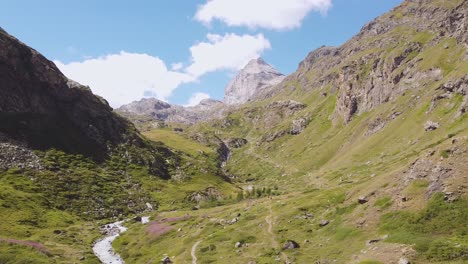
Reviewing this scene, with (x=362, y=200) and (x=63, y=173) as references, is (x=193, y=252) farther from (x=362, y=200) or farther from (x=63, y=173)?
(x=63, y=173)

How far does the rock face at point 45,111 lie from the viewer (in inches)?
6304

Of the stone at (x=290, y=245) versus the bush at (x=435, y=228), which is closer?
the bush at (x=435, y=228)

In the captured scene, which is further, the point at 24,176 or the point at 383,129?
the point at 383,129

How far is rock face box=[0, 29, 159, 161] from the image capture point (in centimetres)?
16012

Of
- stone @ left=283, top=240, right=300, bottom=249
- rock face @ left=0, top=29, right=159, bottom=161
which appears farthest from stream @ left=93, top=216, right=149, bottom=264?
rock face @ left=0, top=29, right=159, bottom=161

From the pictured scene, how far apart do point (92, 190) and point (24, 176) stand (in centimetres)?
2160

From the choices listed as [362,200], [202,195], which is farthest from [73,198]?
[362,200]

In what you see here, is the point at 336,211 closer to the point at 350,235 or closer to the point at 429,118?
the point at 350,235

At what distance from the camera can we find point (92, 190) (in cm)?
13788

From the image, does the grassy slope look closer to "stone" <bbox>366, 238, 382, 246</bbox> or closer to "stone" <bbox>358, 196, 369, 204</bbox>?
"stone" <bbox>358, 196, 369, 204</bbox>

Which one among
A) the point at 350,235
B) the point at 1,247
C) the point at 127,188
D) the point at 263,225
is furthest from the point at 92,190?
the point at 350,235

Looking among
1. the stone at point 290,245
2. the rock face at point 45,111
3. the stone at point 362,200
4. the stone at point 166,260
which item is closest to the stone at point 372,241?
the stone at point 290,245

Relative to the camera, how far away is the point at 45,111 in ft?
582

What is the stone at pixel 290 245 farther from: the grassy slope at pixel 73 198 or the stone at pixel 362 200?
the grassy slope at pixel 73 198
